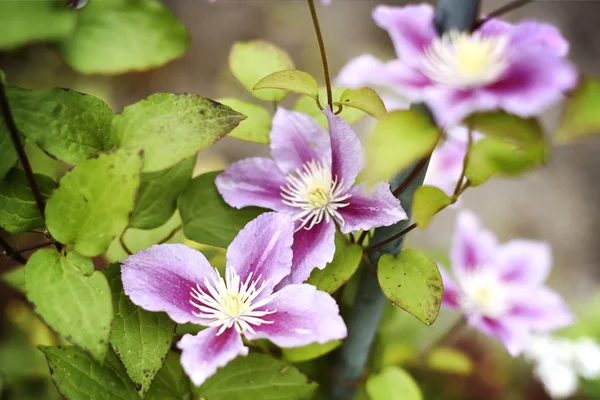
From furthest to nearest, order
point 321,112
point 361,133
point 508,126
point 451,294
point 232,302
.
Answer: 1. point 361,133
2. point 451,294
3. point 321,112
4. point 232,302
5. point 508,126

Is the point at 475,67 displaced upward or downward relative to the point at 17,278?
upward

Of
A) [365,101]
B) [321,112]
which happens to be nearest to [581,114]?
[365,101]

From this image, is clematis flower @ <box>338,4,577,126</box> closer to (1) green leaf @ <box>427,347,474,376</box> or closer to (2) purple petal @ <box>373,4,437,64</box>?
(2) purple petal @ <box>373,4,437,64</box>

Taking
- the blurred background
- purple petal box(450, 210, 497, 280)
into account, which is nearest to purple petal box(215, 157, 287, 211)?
purple petal box(450, 210, 497, 280)

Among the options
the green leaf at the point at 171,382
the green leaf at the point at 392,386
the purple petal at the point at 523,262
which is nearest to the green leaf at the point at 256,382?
the green leaf at the point at 171,382

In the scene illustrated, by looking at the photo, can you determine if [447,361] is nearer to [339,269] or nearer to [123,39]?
[339,269]
